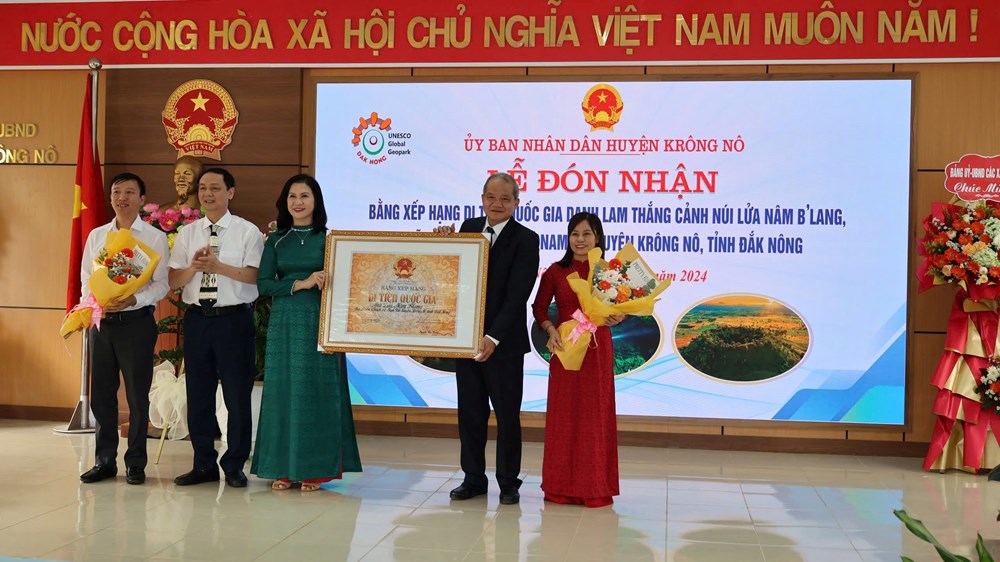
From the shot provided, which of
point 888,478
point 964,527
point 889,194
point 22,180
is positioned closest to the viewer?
point 964,527

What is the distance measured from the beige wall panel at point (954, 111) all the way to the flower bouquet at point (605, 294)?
2.66m

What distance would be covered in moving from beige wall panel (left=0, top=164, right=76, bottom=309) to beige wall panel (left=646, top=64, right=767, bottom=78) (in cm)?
412

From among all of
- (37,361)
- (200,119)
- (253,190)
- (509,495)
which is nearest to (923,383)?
(509,495)

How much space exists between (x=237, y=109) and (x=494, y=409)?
330 centimetres

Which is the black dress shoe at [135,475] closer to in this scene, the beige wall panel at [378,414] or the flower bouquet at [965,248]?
the beige wall panel at [378,414]

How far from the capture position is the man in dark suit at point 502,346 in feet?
14.9

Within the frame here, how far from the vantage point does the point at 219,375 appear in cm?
489

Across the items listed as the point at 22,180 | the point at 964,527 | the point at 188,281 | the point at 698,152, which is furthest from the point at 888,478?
the point at 22,180

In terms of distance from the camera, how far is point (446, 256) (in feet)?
15.1

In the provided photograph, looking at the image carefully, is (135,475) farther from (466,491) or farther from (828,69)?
(828,69)

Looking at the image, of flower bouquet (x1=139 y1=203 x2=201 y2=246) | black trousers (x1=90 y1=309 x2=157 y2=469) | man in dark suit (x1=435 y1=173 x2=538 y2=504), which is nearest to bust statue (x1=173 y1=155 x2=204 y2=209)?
flower bouquet (x1=139 y1=203 x2=201 y2=246)

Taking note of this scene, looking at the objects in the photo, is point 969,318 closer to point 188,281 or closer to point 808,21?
point 808,21

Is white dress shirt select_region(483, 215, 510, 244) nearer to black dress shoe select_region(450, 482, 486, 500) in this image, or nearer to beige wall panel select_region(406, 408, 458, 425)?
black dress shoe select_region(450, 482, 486, 500)

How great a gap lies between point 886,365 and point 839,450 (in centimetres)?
61
